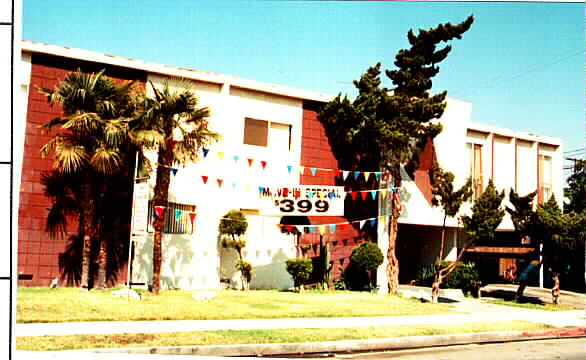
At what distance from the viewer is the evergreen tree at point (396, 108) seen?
18.5m

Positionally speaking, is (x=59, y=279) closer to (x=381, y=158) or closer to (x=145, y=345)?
(x=145, y=345)

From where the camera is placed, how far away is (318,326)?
1203 centimetres

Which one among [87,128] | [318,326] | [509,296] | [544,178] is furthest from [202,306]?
[544,178]

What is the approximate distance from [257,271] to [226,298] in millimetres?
2934

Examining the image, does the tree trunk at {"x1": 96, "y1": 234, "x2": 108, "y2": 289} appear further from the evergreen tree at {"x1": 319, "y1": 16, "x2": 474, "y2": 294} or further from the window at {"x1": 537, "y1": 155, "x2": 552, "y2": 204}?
the window at {"x1": 537, "y1": 155, "x2": 552, "y2": 204}

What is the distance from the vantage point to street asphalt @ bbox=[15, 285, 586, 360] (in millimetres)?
9195

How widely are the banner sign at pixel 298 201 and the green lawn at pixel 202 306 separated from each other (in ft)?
8.11

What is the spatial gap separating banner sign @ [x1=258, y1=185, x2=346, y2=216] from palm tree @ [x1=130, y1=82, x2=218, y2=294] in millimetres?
2980

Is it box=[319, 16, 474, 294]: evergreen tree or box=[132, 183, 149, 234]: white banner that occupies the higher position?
box=[319, 16, 474, 294]: evergreen tree

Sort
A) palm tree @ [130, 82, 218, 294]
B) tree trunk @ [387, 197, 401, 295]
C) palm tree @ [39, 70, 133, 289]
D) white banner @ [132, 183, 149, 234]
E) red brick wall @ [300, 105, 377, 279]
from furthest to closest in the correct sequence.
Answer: tree trunk @ [387, 197, 401, 295] < red brick wall @ [300, 105, 377, 279] < palm tree @ [130, 82, 218, 294] < palm tree @ [39, 70, 133, 289] < white banner @ [132, 183, 149, 234]

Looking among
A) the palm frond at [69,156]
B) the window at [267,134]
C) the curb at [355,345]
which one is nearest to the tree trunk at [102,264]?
the palm frond at [69,156]

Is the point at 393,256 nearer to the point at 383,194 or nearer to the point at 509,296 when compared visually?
the point at 383,194

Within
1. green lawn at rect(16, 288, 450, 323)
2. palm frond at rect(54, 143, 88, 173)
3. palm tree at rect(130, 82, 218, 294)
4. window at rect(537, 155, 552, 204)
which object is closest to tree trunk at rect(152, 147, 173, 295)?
palm tree at rect(130, 82, 218, 294)

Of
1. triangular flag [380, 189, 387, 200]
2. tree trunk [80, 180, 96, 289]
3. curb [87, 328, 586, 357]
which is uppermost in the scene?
triangular flag [380, 189, 387, 200]
